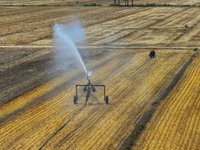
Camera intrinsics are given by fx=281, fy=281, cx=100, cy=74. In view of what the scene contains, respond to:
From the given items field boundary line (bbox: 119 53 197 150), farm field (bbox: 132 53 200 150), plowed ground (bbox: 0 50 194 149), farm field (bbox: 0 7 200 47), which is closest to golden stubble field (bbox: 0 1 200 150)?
plowed ground (bbox: 0 50 194 149)

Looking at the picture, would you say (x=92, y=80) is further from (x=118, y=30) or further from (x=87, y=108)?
(x=118, y=30)

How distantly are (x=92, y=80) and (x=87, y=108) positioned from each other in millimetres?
7618

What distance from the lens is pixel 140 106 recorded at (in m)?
24.5

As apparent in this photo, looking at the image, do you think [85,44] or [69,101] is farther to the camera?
[85,44]

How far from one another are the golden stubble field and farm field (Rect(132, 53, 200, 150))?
1.47 m

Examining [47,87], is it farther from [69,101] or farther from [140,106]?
[140,106]

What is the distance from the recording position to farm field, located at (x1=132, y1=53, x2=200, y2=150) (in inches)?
738

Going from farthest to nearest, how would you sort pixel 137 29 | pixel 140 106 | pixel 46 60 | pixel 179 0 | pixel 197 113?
pixel 179 0 → pixel 137 29 → pixel 46 60 → pixel 140 106 → pixel 197 113

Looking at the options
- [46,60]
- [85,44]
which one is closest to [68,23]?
[85,44]

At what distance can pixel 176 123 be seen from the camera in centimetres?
2138

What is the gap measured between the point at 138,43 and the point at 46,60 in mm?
17302

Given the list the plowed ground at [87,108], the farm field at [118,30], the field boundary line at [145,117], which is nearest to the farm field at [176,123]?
the field boundary line at [145,117]

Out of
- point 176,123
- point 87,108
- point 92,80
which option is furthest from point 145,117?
point 92,80

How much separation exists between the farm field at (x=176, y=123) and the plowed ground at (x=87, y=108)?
4.61ft
